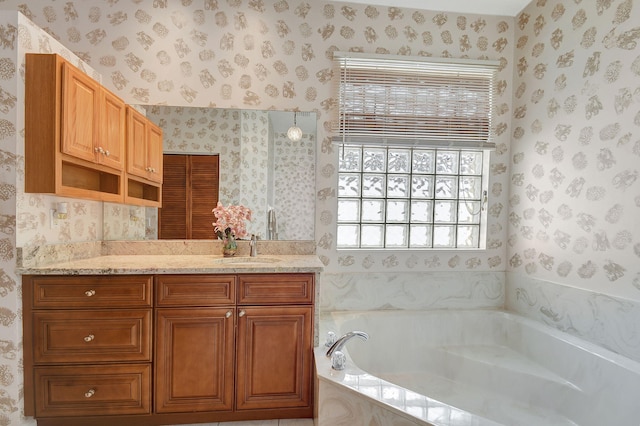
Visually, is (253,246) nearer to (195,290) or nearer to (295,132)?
(195,290)

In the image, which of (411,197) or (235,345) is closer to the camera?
(235,345)

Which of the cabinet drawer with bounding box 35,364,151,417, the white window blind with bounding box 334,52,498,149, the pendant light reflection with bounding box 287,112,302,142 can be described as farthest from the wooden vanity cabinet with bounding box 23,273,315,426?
the white window blind with bounding box 334,52,498,149

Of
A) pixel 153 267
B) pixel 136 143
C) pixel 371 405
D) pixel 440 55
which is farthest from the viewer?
pixel 440 55

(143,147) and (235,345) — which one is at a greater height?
(143,147)

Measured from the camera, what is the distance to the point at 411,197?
9.06 ft

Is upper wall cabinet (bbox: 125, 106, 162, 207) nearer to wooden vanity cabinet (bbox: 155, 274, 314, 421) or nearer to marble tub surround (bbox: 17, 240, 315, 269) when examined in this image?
marble tub surround (bbox: 17, 240, 315, 269)

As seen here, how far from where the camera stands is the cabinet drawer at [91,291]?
174 centimetres

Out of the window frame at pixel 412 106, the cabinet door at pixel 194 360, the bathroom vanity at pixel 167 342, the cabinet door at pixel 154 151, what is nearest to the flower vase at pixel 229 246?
the bathroom vanity at pixel 167 342

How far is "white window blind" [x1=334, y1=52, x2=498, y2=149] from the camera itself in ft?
8.22

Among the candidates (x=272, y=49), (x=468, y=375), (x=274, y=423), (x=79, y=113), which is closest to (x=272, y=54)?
(x=272, y=49)

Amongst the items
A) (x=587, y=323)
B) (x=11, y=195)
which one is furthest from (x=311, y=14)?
(x=587, y=323)

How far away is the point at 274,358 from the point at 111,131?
5.28 ft

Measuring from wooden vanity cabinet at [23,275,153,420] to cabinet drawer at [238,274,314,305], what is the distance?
50cm

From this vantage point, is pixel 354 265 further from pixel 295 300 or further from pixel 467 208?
pixel 467 208
